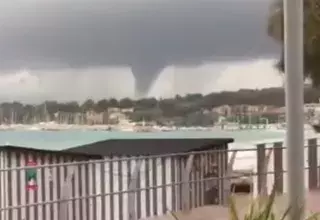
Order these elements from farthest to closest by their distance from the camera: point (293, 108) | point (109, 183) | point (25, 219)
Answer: point (109, 183), point (25, 219), point (293, 108)

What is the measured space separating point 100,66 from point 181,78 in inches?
25.2

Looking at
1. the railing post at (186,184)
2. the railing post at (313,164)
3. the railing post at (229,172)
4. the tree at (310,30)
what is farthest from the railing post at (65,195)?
the railing post at (313,164)

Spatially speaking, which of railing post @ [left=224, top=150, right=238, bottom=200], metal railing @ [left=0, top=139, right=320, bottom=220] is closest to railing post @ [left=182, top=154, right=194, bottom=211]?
metal railing @ [left=0, top=139, right=320, bottom=220]

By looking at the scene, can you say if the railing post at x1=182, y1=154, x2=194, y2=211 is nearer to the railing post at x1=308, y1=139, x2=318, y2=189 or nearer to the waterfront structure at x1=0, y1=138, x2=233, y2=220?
the waterfront structure at x1=0, y1=138, x2=233, y2=220

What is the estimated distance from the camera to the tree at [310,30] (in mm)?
3977

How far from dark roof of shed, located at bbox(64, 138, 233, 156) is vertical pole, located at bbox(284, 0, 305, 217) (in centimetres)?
176

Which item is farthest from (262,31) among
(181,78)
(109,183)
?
(109,183)

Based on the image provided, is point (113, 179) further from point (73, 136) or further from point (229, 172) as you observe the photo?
point (229, 172)

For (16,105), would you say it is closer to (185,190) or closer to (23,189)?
(23,189)

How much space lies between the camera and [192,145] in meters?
4.43

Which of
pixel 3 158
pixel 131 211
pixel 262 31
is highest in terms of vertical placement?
pixel 262 31

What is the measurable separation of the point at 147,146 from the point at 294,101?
6.39 feet

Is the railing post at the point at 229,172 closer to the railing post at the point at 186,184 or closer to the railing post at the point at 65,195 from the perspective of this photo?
the railing post at the point at 186,184

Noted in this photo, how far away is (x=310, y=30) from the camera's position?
4082 mm
